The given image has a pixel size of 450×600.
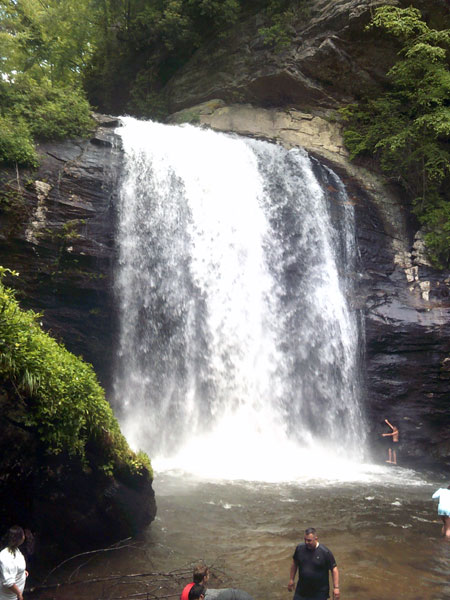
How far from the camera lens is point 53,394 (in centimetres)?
578

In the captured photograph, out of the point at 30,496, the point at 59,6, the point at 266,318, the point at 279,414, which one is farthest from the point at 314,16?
the point at 30,496

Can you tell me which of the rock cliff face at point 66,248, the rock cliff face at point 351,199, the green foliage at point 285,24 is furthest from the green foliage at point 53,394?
the green foliage at point 285,24

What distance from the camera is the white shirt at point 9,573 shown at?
4234 millimetres

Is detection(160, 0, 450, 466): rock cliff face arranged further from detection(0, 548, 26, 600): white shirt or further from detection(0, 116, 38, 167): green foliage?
detection(0, 548, 26, 600): white shirt

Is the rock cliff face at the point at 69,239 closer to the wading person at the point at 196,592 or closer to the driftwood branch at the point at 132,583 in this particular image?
the driftwood branch at the point at 132,583

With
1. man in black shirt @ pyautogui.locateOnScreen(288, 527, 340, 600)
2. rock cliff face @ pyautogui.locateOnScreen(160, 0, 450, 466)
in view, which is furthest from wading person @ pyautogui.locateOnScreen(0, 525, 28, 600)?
rock cliff face @ pyautogui.locateOnScreen(160, 0, 450, 466)

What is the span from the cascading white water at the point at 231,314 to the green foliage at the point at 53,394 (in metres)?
4.82

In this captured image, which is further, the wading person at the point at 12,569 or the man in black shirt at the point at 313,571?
the man in black shirt at the point at 313,571

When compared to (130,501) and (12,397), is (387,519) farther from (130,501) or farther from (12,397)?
(12,397)

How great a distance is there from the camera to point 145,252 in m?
13.2

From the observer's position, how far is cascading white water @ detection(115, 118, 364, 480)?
40.4 ft

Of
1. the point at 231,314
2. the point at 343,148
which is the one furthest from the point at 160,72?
the point at 231,314

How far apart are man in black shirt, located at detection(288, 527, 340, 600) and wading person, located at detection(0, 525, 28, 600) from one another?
2.59 m

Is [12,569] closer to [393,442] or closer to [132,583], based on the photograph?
[132,583]
